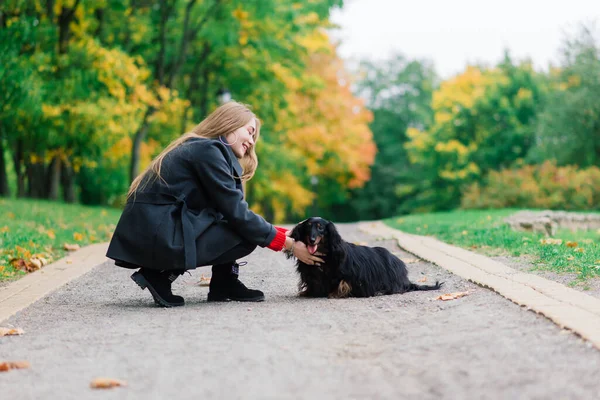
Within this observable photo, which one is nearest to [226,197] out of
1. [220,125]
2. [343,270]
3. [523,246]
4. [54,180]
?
[220,125]

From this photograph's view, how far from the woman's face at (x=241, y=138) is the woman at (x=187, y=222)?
96 millimetres

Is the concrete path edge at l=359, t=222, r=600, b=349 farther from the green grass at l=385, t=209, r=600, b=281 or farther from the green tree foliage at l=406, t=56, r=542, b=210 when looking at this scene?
the green tree foliage at l=406, t=56, r=542, b=210

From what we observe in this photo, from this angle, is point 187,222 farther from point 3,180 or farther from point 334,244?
point 3,180

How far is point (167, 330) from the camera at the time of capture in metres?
5.01

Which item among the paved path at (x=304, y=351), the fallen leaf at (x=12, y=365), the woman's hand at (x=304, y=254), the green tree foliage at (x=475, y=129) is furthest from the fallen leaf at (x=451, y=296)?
the green tree foliage at (x=475, y=129)

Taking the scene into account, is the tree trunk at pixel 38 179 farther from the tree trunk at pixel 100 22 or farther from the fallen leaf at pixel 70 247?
the fallen leaf at pixel 70 247

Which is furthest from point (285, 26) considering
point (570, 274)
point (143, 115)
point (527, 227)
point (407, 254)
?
point (570, 274)

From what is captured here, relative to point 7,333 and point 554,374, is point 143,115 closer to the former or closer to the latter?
point 7,333

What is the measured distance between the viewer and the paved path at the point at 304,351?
3539 millimetres

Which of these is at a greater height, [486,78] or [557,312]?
[486,78]

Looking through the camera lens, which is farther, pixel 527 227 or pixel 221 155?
pixel 527 227

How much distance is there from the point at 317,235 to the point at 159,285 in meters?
1.29

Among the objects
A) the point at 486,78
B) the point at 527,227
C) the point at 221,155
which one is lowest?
the point at 527,227

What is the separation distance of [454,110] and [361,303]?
39070 millimetres
